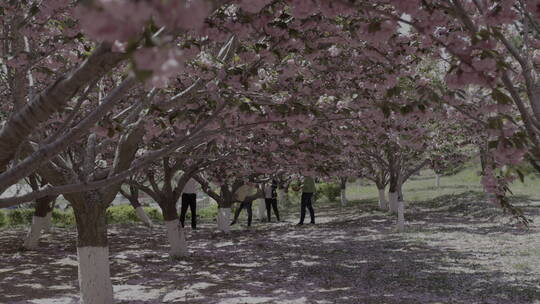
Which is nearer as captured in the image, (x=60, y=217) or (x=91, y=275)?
(x=91, y=275)

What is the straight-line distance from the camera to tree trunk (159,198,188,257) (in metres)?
10.9

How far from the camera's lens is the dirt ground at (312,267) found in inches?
279

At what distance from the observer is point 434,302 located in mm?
6285

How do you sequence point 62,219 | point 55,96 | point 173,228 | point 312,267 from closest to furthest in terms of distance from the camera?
point 55,96 < point 312,267 < point 173,228 < point 62,219

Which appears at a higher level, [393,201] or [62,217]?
[62,217]

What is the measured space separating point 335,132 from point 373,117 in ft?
4.60

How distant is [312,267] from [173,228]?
335 cm

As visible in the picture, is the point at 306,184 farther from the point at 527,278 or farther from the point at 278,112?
the point at 278,112

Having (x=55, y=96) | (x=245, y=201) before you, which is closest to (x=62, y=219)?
(x=245, y=201)

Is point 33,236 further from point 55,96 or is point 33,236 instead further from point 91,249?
point 55,96

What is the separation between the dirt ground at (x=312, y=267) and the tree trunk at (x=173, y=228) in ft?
0.89

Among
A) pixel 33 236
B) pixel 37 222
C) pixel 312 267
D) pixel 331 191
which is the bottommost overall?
pixel 312 267

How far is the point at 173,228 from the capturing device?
1091 cm

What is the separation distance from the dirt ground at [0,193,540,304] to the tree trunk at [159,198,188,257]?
0.27 meters
